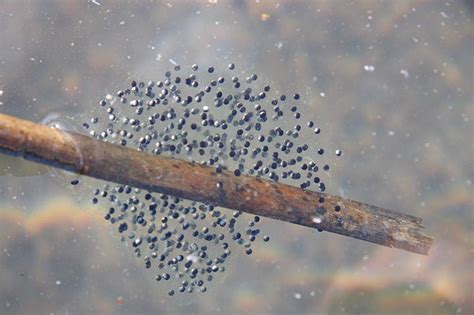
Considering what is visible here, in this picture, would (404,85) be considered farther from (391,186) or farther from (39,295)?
(39,295)

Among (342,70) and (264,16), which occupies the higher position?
(264,16)

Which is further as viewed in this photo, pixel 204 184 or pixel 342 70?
pixel 342 70

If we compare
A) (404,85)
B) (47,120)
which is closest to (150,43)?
(47,120)

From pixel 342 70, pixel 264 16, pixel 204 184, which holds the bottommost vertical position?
pixel 204 184

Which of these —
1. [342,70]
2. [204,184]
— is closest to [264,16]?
[342,70]

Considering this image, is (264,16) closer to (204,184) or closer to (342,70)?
(342,70)

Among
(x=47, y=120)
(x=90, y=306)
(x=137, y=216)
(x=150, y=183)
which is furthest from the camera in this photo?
(x=90, y=306)

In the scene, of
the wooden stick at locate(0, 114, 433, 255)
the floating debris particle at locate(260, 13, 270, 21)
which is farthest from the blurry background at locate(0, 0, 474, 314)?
the wooden stick at locate(0, 114, 433, 255)

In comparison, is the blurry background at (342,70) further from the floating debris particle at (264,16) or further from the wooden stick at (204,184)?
the wooden stick at (204,184)
